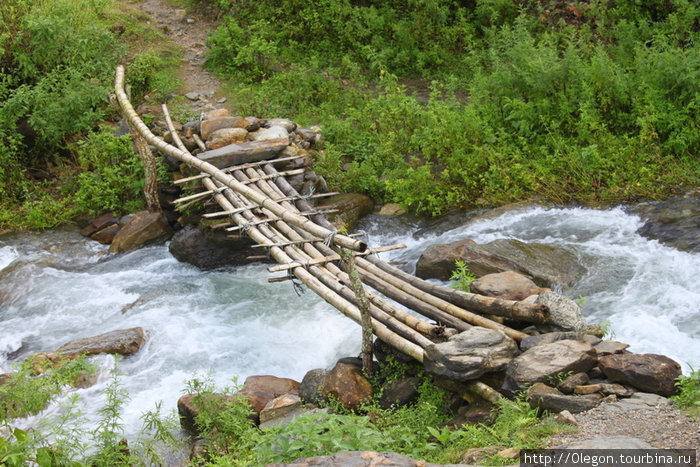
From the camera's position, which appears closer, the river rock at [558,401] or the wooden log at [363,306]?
the river rock at [558,401]

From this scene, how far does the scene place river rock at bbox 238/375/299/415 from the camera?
5.08m

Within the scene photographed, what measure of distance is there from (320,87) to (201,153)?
360 cm

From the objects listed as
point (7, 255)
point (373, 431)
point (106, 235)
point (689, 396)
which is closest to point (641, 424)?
point (689, 396)

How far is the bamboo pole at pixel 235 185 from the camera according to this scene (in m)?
4.88

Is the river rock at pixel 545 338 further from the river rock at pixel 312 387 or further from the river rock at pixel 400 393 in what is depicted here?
the river rock at pixel 312 387

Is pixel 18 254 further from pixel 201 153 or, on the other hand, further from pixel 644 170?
pixel 644 170

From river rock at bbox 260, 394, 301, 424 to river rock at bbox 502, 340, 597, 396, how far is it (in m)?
1.67

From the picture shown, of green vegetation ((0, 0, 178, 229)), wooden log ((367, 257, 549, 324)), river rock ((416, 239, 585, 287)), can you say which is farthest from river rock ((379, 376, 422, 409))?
green vegetation ((0, 0, 178, 229))

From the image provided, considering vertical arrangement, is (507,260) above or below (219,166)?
below

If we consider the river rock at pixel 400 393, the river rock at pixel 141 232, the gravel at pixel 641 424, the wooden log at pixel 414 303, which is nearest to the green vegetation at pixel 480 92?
the river rock at pixel 141 232

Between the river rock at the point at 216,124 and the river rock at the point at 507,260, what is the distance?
354 cm

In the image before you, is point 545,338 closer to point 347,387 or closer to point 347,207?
point 347,387

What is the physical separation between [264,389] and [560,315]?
8.18 feet

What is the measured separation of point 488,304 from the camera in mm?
4980
